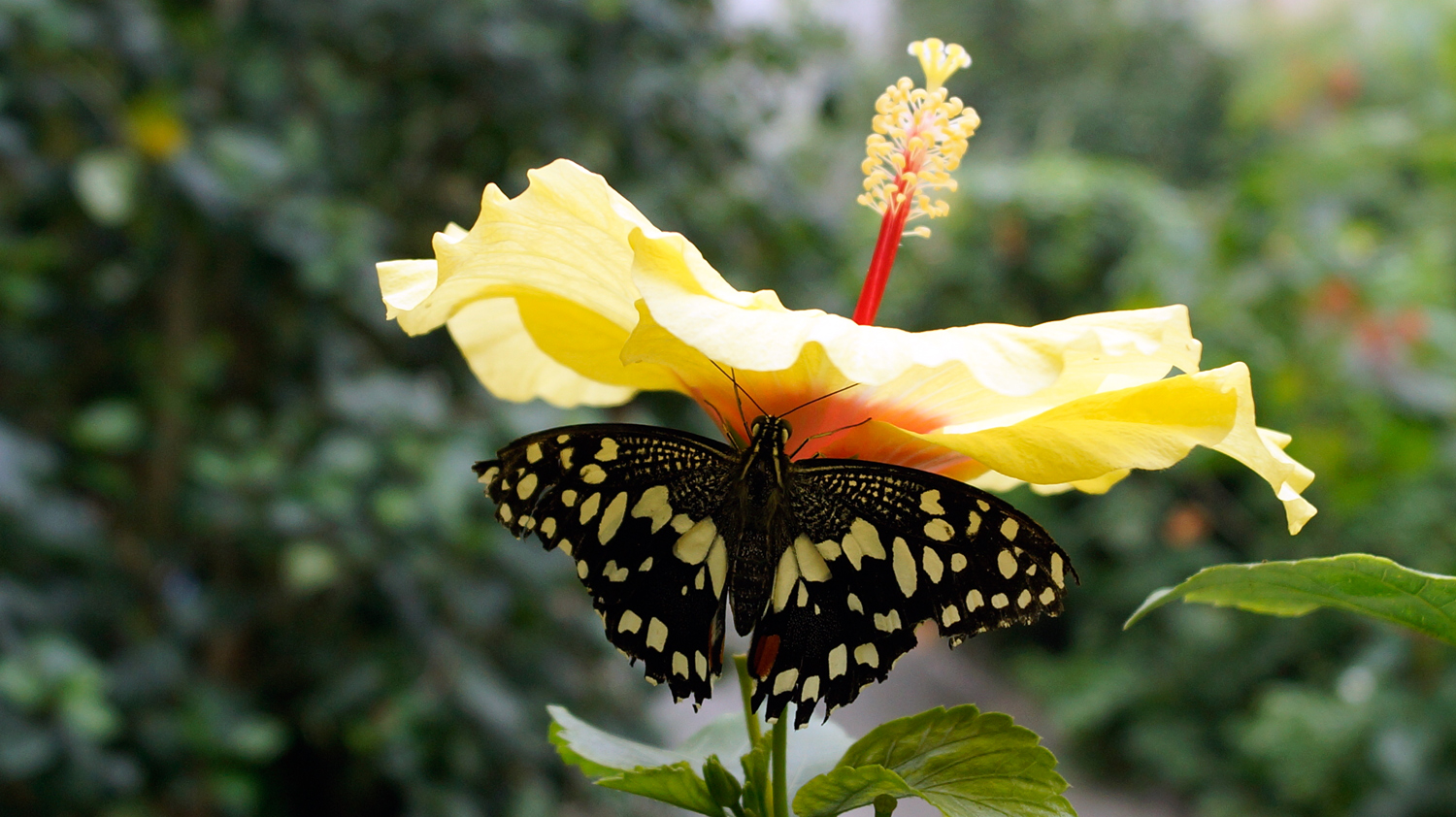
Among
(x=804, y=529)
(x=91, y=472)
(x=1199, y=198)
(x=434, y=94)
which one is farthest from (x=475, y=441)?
(x=1199, y=198)

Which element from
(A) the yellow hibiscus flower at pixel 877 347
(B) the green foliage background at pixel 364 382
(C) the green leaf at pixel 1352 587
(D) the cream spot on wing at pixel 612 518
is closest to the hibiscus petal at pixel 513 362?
(A) the yellow hibiscus flower at pixel 877 347

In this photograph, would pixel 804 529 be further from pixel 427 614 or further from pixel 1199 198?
pixel 1199 198

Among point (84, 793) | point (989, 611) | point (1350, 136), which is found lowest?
point (989, 611)

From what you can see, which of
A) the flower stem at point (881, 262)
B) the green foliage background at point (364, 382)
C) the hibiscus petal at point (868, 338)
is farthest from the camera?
the green foliage background at point (364, 382)

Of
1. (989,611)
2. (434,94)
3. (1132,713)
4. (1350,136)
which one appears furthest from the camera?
(1132,713)

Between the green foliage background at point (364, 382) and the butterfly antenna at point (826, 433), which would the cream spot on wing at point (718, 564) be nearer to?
the butterfly antenna at point (826, 433)

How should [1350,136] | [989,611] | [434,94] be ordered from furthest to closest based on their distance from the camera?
[1350,136] < [434,94] < [989,611]

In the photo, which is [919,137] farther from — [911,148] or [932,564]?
[932,564]

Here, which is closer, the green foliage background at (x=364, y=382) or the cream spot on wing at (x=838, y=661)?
the cream spot on wing at (x=838, y=661)
